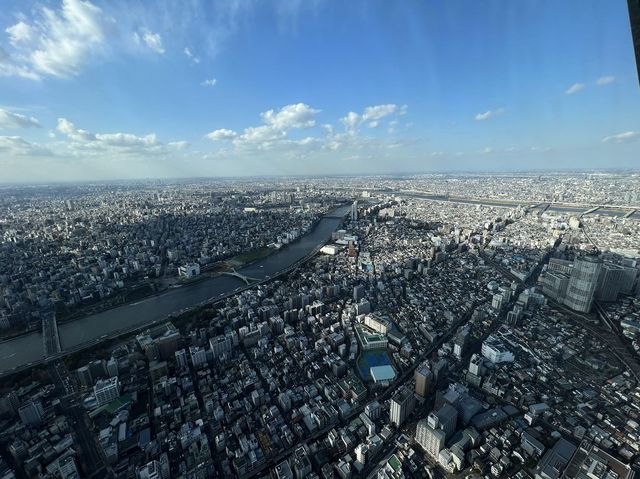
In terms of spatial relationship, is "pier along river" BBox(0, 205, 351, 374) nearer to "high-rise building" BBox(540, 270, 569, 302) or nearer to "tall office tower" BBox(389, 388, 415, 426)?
"tall office tower" BBox(389, 388, 415, 426)

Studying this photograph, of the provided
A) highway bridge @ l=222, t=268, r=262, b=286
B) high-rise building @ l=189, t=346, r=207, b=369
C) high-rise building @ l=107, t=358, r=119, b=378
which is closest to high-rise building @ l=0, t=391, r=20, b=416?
high-rise building @ l=107, t=358, r=119, b=378

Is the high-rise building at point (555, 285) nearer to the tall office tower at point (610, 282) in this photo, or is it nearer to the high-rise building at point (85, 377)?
the tall office tower at point (610, 282)

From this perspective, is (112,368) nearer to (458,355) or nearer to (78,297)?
(78,297)

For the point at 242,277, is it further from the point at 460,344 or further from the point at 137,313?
the point at 460,344

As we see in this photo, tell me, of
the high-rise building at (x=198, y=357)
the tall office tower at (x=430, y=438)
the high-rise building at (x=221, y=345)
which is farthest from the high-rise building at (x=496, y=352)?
the high-rise building at (x=198, y=357)

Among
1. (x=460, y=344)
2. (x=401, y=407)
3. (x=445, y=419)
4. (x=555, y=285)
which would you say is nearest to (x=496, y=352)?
(x=460, y=344)

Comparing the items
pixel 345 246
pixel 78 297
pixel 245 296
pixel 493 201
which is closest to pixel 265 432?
pixel 245 296
